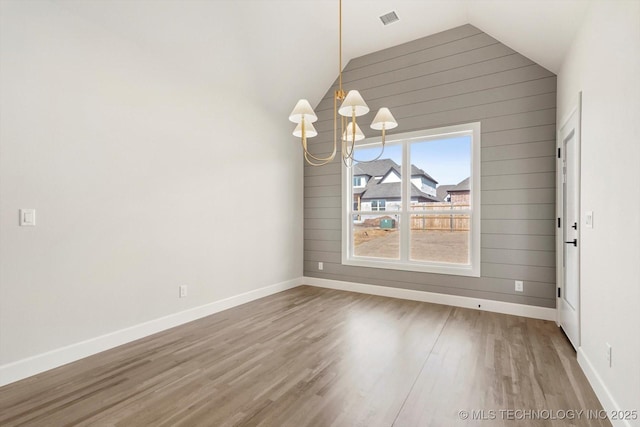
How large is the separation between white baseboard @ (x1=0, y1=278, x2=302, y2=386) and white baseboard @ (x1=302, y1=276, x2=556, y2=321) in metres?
1.52

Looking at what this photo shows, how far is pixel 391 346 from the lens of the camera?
9.64 ft

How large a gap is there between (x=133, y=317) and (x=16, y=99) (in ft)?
6.78

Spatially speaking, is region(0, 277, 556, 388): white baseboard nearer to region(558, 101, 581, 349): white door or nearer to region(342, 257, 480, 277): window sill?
region(342, 257, 480, 277): window sill

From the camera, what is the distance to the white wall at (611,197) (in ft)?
5.33

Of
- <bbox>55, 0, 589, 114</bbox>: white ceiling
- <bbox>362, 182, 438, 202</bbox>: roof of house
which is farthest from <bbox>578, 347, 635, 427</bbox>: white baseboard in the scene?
<bbox>55, 0, 589, 114</bbox>: white ceiling

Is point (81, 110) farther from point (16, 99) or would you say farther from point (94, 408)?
point (94, 408)

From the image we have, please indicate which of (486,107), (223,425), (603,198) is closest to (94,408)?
(223,425)

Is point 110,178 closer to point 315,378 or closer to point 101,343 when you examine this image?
point 101,343

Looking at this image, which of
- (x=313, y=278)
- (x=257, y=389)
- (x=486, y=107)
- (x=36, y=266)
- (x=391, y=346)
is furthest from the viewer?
(x=313, y=278)

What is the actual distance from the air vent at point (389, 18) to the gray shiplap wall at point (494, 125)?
56 centimetres

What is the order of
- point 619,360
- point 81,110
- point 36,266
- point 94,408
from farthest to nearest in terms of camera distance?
point 81,110 < point 36,266 < point 94,408 < point 619,360

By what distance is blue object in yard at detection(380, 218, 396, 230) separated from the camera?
4797 millimetres

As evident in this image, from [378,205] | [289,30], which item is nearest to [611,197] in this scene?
[378,205]

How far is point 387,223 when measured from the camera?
4844mm
